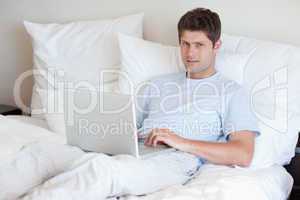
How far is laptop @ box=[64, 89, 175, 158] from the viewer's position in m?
1.44

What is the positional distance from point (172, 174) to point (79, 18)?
136 cm

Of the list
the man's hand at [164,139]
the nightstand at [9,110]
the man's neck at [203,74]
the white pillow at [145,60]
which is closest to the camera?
the man's hand at [164,139]

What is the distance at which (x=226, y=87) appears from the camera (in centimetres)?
179

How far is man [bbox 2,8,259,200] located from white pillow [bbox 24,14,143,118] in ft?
1.37

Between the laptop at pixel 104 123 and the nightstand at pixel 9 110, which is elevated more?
the laptop at pixel 104 123

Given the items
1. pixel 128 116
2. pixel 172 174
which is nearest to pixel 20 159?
pixel 128 116

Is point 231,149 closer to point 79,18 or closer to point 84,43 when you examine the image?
point 84,43

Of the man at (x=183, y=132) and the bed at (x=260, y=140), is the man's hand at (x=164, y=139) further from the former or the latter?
the bed at (x=260, y=140)

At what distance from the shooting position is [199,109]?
1.79 metres

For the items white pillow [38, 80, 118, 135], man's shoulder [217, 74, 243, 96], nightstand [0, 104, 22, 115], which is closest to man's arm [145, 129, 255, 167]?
man's shoulder [217, 74, 243, 96]

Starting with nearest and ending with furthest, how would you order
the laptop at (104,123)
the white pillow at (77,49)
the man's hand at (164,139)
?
1. the laptop at (104,123)
2. the man's hand at (164,139)
3. the white pillow at (77,49)

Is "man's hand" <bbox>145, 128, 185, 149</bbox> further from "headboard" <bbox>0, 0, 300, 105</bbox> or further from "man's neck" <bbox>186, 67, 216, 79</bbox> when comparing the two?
"headboard" <bbox>0, 0, 300, 105</bbox>

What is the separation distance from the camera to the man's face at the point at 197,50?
1792mm

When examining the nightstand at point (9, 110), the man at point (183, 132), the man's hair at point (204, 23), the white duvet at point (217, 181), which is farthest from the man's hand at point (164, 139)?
the nightstand at point (9, 110)
